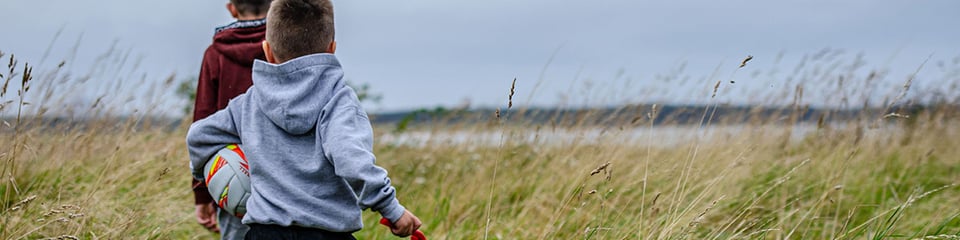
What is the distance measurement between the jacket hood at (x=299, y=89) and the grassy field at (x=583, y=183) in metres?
0.89

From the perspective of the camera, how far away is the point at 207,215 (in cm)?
318

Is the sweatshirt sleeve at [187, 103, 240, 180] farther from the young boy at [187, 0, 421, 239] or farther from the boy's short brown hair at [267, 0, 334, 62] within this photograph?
the boy's short brown hair at [267, 0, 334, 62]

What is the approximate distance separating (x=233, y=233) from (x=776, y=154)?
412 centimetres

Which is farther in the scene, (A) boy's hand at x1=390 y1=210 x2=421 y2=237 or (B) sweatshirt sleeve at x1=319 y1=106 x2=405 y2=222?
(A) boy's hand at x1=390 y1=210 x2=421 y2=237

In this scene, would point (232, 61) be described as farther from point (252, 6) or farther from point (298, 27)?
point (298, 27)

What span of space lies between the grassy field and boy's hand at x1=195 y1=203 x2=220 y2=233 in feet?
0.65

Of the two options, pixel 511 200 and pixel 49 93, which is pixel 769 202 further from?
pixel 49 93

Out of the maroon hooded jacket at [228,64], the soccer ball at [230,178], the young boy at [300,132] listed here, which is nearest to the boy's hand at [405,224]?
the young boy at [300,132]

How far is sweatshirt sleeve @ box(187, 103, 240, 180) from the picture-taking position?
2.38m

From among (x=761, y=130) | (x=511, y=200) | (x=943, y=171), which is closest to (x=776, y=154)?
(x=761, y=130)

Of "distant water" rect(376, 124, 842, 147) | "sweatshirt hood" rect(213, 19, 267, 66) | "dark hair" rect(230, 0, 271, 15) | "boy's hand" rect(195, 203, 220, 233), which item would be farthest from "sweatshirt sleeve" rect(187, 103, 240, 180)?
"distant water" rect(376, 124, 842, 147)

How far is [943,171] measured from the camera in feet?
19.5

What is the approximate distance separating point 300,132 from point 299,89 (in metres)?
0.11

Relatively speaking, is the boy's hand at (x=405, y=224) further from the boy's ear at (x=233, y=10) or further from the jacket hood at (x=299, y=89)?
the boy's ear at (x=233, y=10)
